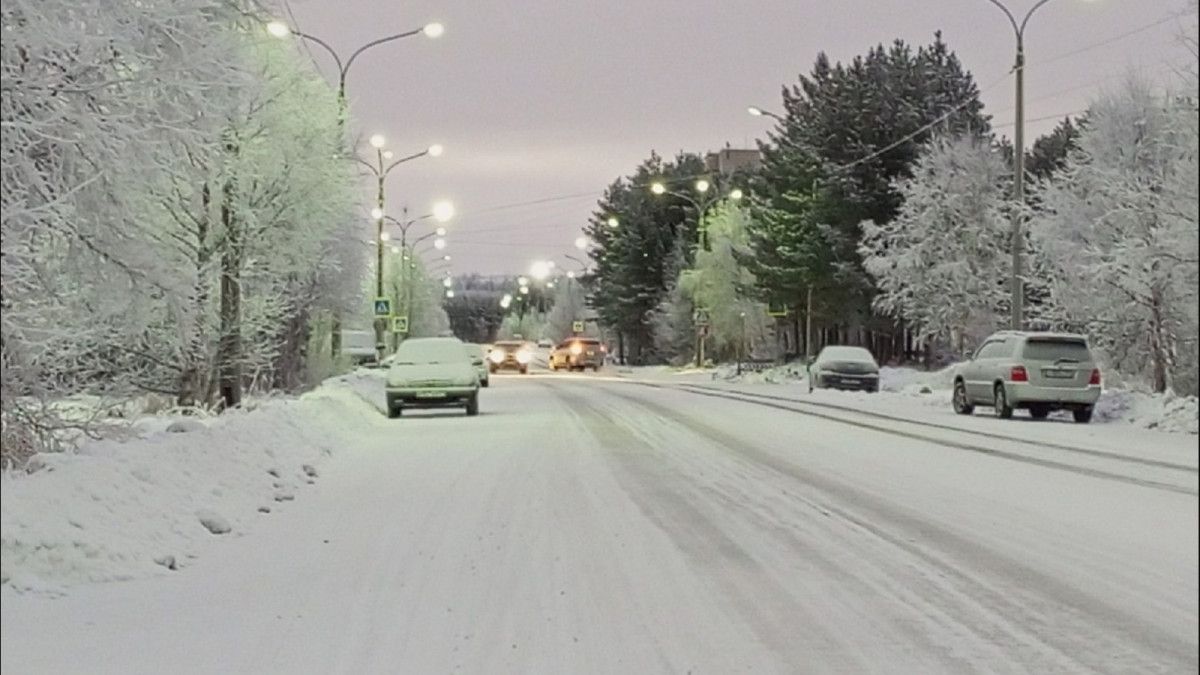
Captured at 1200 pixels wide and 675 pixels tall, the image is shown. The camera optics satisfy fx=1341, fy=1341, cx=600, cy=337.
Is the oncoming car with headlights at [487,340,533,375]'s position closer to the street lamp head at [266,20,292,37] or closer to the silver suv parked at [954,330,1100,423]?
Answer: the silver suv parked at [954,330,1100,423]

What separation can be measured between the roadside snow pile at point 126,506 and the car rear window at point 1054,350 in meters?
14.0

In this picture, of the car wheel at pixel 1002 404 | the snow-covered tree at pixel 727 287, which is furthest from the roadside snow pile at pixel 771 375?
the car wheel at pixel 1002 404

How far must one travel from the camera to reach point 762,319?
7600 centimetres

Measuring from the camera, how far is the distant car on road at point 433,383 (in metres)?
28.4

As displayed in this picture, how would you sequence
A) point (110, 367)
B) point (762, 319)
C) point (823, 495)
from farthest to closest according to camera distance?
point (762, 319), point (110, 367), point (823, 495)

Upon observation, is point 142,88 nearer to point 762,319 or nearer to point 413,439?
point 413,439

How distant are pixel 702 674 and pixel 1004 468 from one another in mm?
10807

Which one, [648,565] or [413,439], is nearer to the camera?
[648,565]

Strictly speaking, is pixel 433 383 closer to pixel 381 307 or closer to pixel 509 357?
pixel 381 307

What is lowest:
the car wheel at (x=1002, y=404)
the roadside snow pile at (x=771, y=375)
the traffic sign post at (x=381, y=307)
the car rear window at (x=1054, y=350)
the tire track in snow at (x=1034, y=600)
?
the tire track in snow at (x=1034, y=600)

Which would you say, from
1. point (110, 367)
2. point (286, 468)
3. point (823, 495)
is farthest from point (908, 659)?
point (110, 367)

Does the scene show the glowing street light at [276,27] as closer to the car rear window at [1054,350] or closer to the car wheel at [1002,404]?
the car rear window at [1054,350]

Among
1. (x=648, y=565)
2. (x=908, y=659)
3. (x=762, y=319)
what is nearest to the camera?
(x=908, y=659)

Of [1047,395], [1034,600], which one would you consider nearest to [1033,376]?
[1047,395]
